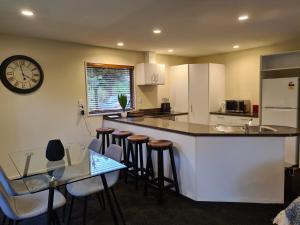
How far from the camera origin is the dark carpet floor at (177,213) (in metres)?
2.37

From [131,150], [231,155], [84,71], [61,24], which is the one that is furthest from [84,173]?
[84,71]


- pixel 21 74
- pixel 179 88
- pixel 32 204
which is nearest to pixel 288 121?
pixel 179 88

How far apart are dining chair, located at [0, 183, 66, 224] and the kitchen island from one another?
1590 mm

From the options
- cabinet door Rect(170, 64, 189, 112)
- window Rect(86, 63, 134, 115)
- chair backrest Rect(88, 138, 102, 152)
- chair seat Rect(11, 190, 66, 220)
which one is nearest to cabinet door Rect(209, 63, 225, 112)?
cabinet door Rect(170, 64, 189, 112)

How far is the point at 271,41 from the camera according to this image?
4.27 metres

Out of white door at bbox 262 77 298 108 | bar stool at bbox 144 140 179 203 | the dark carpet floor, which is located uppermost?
white door at bbox 262 77 298 108

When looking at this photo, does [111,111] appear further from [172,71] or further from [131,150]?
[172,71]

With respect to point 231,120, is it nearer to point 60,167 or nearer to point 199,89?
point 199,89

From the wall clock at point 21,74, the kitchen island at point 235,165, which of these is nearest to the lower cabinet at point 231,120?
the kitchen island at point 235,165

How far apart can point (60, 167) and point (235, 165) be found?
2072mm

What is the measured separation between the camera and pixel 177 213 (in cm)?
254

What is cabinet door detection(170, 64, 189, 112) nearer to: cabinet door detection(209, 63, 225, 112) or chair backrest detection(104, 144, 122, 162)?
cabinet door detection(209, 63, 225, 112)

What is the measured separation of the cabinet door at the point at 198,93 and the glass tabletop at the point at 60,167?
315cm

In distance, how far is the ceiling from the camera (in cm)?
241
